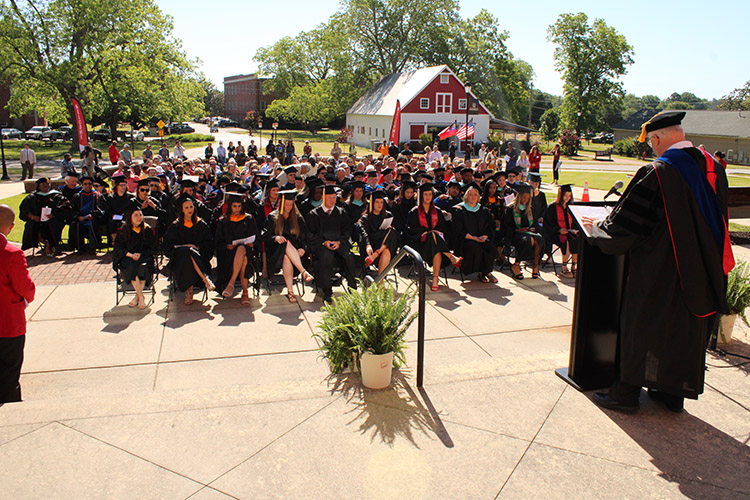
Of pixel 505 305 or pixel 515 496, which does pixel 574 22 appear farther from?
pixel 515 496

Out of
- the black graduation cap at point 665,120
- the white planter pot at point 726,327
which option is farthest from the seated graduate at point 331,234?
the black graduation cap at point 665,120

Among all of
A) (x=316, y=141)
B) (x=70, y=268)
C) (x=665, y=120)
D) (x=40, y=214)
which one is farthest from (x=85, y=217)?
(x=316, y=141)

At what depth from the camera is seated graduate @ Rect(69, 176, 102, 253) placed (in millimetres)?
11156

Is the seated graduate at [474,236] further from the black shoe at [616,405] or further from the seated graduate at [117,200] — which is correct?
the seated graduate at [117,200]

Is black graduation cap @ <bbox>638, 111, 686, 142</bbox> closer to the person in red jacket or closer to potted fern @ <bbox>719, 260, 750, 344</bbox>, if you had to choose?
potted fern @ <bbox>719, 260, 750, 344</bbox>

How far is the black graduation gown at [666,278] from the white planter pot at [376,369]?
1.85 metres

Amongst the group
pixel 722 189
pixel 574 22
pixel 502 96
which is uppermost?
pixel 574 22

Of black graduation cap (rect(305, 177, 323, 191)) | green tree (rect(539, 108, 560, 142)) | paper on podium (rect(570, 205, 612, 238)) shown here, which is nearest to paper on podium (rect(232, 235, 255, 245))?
black graduation cap (rect(305, 177, 323, 191))

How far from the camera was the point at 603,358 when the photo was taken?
470 cm

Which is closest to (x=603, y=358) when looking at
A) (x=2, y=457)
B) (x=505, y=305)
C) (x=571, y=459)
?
(x=571, y=459)

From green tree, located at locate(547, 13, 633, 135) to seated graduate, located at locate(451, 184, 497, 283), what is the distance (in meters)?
63.6

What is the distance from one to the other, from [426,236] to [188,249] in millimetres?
3646

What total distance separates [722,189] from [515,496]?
2.69 metres

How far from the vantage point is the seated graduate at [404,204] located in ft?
33.3
